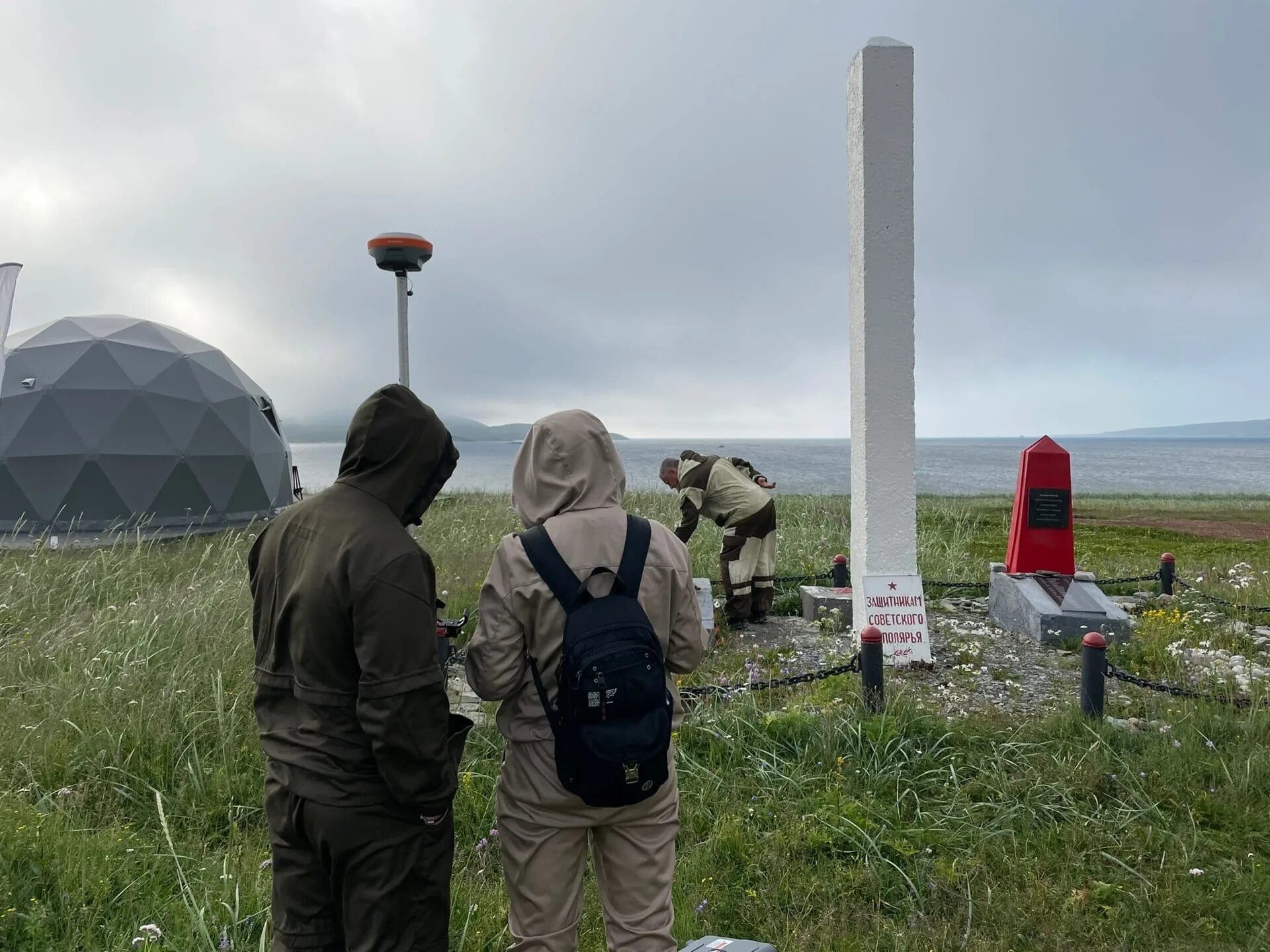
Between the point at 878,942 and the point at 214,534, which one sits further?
the point at 214,534

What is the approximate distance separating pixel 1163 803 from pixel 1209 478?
216ft

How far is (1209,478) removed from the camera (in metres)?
56.7

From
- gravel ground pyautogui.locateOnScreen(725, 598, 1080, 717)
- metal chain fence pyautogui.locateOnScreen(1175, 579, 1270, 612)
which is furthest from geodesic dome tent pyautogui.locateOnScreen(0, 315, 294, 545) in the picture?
metal chain fence pyautogui.locateOnScreen(1175, 579, 1270, 612)

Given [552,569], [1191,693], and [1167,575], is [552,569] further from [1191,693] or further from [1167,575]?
[1167,575]

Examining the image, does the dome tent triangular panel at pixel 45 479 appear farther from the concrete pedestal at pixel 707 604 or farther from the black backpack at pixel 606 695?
the black backpack at pixel 606 695

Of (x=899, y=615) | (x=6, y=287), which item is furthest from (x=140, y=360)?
(x=899, y=615)

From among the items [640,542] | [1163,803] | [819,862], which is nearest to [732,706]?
[819,862]

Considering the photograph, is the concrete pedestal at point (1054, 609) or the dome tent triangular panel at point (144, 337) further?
the dome tent triangular panel at point (144, 337)

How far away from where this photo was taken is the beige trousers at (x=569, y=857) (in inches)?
92.7

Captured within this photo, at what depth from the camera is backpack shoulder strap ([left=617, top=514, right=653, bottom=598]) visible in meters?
2.36

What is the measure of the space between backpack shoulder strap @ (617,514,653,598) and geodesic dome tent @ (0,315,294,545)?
11.0 metres

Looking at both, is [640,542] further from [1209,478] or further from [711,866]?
[1209,478]

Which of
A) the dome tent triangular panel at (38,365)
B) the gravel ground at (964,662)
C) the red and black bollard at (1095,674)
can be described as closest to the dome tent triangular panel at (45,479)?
the dome tent triangular panel at (38,365)

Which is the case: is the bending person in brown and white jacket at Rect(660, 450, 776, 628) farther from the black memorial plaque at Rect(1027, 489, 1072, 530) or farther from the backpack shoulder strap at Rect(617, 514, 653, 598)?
the backpack shoulder strap at Rect(617, 514, 653, 598)
